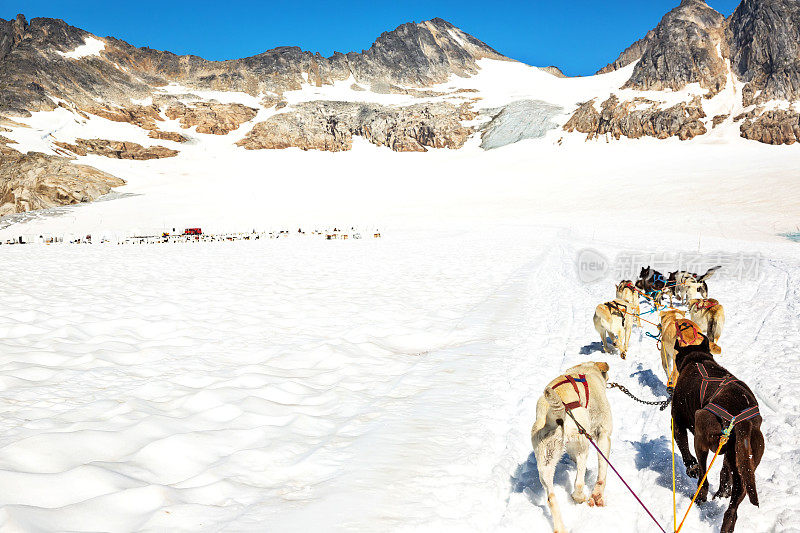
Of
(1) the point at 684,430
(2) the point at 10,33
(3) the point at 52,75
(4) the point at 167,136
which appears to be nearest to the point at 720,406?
(1) the point at 684,430

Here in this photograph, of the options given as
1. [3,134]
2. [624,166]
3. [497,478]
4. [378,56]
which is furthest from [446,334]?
[378,56]

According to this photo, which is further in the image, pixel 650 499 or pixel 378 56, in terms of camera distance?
pixel 378 56

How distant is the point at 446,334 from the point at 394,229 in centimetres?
3502

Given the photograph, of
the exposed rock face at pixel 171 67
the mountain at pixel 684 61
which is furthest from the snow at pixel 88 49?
the mountain at pixel 684 61

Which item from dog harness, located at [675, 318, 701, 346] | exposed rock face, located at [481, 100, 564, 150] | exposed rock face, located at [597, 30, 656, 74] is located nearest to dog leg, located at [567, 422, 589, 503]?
dog harness, located at [675, 318, 701, 346]

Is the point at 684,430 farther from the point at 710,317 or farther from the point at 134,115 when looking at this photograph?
the point at 134,115

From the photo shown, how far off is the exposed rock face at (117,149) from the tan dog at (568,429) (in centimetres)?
10400

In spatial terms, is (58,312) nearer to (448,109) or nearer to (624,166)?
(624,166)

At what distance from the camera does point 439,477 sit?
12.1 feet

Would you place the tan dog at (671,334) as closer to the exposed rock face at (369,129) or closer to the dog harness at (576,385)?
the dog harness at (576,385)

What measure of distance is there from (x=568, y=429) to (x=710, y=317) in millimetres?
5008

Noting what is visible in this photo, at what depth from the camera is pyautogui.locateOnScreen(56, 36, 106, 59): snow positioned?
129 metres

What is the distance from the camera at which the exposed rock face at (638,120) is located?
8294cm

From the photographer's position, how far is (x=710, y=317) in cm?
659
